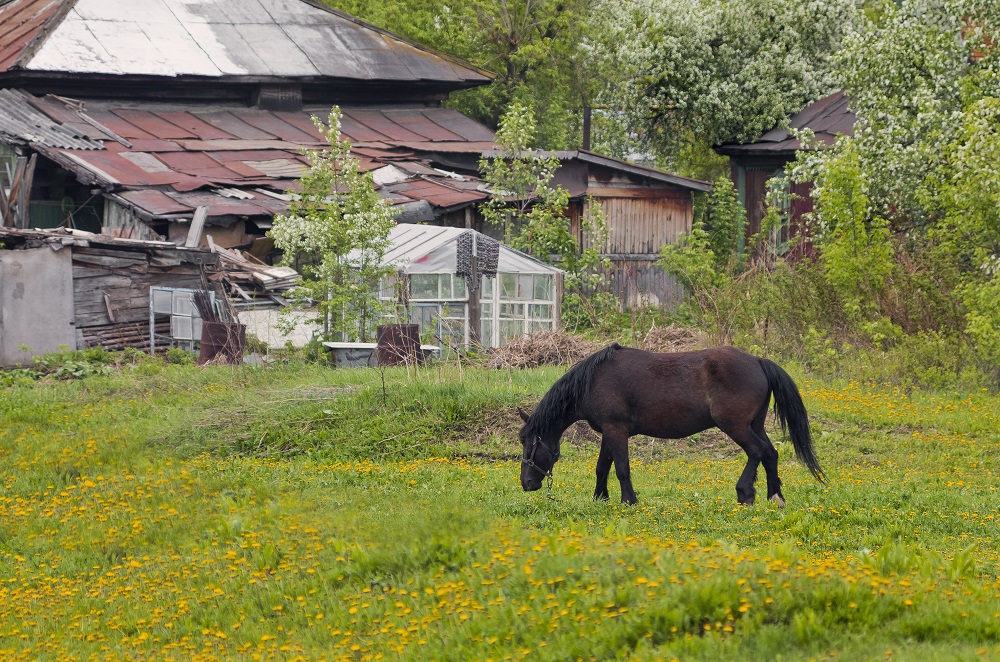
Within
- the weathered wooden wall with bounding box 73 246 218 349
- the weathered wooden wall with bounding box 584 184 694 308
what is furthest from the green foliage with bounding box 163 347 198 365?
the weathered wooden wall with bounding box 584 184 694 308

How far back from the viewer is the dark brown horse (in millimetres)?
10594

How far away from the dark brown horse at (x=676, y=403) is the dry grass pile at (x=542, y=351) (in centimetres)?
765

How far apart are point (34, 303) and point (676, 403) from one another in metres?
15.2

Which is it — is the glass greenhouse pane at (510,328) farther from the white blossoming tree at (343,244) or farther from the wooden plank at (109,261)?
the wooden plank at (109,261)

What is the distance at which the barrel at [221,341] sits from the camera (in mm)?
21297

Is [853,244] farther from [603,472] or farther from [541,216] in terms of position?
[603,472]

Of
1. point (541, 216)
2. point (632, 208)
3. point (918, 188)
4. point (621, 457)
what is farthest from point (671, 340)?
point (632, 208)

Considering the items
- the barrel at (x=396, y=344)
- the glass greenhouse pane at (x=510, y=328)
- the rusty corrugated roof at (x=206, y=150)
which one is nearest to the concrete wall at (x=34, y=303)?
the rusty corrugated roof at (x=206, y=150)

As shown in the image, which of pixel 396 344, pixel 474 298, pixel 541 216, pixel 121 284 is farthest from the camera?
pixel 541 216

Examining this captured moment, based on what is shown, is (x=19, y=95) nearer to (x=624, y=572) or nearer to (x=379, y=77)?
(x=379, y=77)

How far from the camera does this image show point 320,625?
848cm

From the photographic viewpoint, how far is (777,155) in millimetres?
31031

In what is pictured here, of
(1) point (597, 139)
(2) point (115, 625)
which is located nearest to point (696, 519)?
(2) point (115, 625)

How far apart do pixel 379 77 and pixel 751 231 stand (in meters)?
12.7
